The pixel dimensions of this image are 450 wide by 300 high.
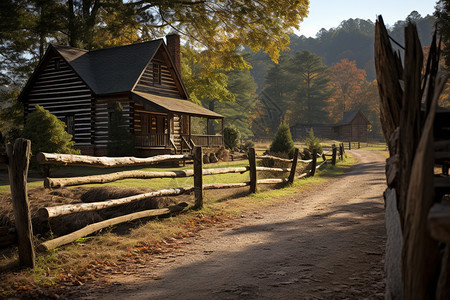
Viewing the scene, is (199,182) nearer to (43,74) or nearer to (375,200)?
(375,200)

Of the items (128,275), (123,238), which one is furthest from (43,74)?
(128,275)

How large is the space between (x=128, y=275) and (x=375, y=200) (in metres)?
7.26

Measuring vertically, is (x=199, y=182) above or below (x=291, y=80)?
below

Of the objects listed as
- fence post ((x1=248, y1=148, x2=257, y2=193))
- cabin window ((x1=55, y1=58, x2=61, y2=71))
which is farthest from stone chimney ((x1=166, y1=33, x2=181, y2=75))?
fence post ((x1=248, y1=148, x2=257, y2=193))

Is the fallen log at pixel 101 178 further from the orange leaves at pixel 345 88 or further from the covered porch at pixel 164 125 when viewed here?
the orange leaves at pixel 345 88

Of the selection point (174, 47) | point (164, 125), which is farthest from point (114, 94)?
point (174, 47)

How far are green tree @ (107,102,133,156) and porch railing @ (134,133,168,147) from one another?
81cm

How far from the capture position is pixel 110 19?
26203 mm

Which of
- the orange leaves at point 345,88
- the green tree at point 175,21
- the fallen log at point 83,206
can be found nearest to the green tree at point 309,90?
the orange leaves at point 345,88

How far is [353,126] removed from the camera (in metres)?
61.4

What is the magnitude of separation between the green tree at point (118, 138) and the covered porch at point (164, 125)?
2.92 feet

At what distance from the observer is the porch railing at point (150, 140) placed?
69.4 ft

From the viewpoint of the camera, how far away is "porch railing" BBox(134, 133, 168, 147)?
21.2 metres

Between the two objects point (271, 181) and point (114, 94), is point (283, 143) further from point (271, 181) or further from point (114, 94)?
point (114, 94)
